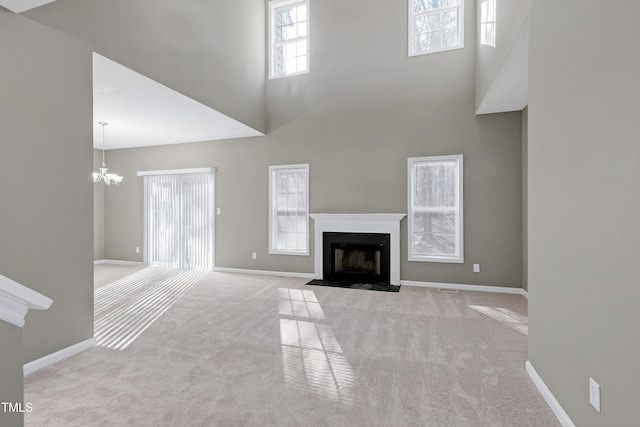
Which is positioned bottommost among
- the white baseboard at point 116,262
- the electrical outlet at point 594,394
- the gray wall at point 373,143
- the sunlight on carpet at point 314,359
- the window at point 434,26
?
the sunlight on carpet at point 314,359

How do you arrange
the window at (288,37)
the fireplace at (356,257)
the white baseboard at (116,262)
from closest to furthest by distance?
the fireplace at (356,257), the window at (288,37), the white baseboard at (116,262)

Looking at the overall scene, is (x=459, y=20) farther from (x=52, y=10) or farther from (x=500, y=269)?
(x=52, y=10)

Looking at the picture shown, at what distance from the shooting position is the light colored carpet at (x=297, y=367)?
1961 millimetres

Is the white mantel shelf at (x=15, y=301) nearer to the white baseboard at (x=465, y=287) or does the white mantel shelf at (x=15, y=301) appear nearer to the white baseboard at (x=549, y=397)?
the white baseboard at (x=549, y=397)

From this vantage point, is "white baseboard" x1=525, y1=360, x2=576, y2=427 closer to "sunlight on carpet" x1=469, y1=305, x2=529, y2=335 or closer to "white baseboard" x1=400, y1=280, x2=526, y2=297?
"sunlight on carpet" x1=469, y1=305, x2=529, y2=335

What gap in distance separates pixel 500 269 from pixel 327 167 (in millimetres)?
3129

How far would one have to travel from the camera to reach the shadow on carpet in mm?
5018

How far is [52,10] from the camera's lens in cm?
260

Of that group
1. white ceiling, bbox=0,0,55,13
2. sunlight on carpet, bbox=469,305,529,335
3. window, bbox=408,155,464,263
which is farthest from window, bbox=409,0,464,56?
white ceiling, bbox=0,0,55,13

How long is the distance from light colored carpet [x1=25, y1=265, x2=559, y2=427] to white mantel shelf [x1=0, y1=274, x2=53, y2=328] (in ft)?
4.09

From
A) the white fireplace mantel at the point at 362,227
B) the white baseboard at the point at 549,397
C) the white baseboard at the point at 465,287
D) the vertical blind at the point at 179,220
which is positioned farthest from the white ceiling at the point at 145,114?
the white baseboard at the point at 549,397

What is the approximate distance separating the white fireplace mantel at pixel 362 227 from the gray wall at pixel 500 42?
7.06 feet

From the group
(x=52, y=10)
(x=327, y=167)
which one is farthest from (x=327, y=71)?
(x=52, y=10)

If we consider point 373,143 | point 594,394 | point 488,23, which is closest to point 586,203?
point 594,394
